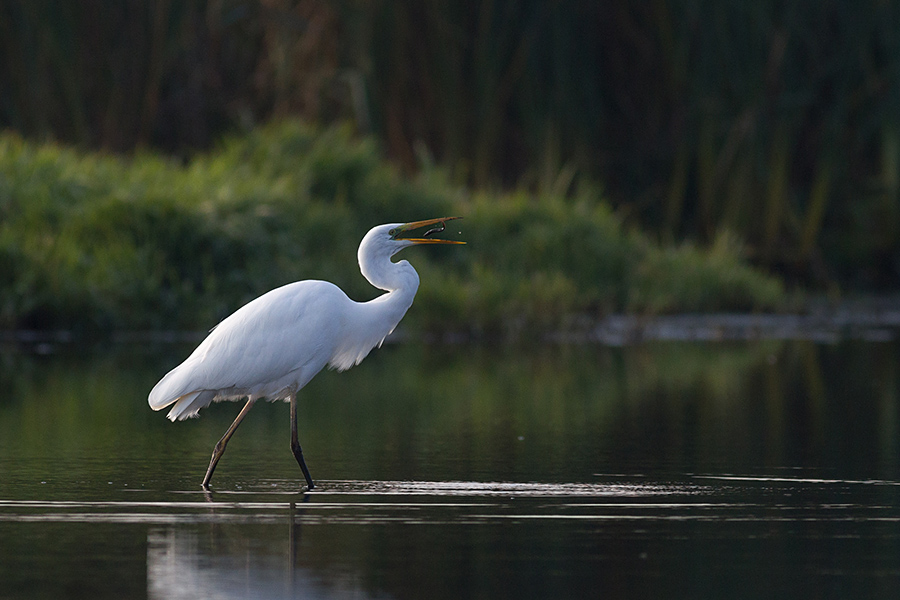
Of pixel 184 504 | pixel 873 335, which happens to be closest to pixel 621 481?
pixel 184 504

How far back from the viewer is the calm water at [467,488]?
5.59 meters

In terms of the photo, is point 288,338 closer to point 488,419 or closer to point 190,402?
point 190,402

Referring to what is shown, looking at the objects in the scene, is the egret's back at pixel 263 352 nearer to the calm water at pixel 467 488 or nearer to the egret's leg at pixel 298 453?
the egret's leg at pixel 298 453

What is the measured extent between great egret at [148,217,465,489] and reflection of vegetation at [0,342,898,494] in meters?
0.41

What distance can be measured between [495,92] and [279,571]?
55.0 feet

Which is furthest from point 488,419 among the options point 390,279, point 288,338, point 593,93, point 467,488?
point 593,93

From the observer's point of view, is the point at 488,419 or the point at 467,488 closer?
the point at 467,488

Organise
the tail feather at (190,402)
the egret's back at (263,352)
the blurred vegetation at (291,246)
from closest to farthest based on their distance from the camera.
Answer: the egret's back at (263,352)
the tail feather at (190,402)
the blurred vegetation at (291,246)

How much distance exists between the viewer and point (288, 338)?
8164 millimetres

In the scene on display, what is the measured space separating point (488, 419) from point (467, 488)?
3.08 meters

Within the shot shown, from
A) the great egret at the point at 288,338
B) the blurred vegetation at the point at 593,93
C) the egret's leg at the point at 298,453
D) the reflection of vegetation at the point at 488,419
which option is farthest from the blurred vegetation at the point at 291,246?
the egret's leg at the point at 298,453

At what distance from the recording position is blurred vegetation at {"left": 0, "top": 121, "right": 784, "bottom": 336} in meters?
16.5

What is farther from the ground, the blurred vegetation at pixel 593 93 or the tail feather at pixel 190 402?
the blurred vegetation at pixel 593 93

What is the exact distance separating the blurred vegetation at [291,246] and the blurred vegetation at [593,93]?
1074 millimetres
